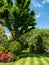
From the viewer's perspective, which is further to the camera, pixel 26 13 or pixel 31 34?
pixel 31 34

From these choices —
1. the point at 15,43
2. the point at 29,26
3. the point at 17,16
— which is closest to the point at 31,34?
the point at 29,26

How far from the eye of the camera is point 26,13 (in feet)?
137

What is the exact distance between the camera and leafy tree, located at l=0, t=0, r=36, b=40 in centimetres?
4122

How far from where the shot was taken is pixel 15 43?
35031mm

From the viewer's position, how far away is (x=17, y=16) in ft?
135

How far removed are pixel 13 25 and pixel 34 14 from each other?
16.6 feet

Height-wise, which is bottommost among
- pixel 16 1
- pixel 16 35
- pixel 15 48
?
pixel 15 48

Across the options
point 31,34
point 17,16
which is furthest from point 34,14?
point 31,34

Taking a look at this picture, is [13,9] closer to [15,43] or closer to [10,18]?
[10,18]

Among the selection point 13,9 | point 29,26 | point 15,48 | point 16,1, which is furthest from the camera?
point 29,26

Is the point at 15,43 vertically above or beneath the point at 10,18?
beneath

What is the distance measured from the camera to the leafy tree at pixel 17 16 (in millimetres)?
41219

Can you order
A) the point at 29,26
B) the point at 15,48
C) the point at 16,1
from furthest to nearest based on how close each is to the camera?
the point at 29,26
the point at 16,1
the point at 15,48

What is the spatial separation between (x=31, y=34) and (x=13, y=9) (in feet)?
103
